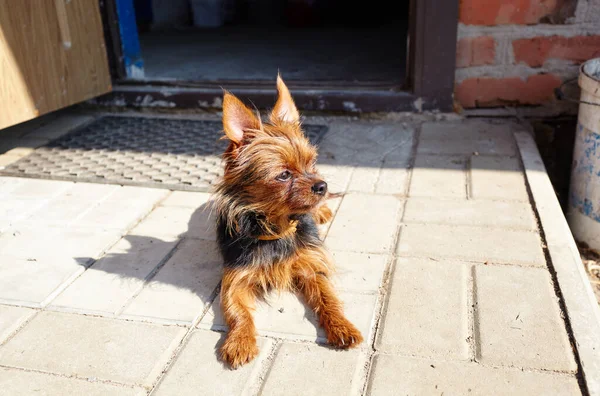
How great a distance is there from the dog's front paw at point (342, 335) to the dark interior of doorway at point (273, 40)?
121 inches

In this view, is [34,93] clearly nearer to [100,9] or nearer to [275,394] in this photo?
[100,9]

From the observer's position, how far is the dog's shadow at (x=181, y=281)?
2510mm

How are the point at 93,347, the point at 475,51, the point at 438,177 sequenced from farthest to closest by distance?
1. the point at 475,51
2. the point at 438,177
3. the point at 93,347

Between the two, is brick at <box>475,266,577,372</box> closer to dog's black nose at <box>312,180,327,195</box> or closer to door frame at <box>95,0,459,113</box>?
dog's black nose at <box>312,180,327,195</box>

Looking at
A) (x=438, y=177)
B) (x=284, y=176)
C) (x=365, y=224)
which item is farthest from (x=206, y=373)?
(x=438, y=177)

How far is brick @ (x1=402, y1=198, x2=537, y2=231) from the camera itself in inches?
126

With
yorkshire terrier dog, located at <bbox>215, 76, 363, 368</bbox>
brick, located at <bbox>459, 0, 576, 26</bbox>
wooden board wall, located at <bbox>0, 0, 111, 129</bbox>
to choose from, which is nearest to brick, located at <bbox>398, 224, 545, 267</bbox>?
yorkshire terrier dog, located at <bbox>215, 76, 363, 368</bbox>

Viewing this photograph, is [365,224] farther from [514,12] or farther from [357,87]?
[514,12]

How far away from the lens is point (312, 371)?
2.17 metres

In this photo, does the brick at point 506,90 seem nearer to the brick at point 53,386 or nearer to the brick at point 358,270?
the brick at point 358,270

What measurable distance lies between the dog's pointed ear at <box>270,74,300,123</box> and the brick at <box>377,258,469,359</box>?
90cm

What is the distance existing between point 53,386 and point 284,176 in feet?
3.90

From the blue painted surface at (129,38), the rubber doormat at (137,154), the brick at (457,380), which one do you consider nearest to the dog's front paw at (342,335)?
the brick at (457,380)

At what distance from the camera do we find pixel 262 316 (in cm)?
252
